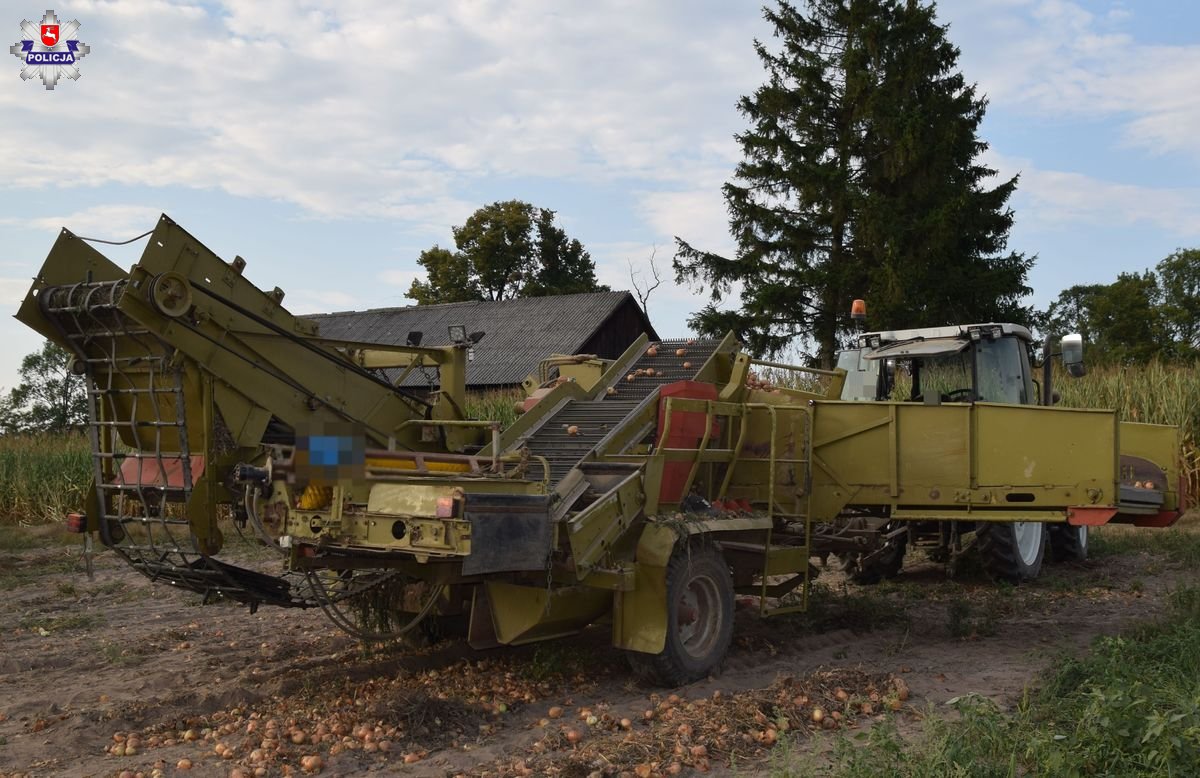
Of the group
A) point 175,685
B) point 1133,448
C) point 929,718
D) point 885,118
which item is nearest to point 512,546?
point 929,718

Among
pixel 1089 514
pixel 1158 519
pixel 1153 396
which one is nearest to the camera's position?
pixel 1089 514

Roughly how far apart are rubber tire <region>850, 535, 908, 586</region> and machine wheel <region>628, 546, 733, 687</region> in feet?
15.1

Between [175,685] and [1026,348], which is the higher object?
[1026,348]

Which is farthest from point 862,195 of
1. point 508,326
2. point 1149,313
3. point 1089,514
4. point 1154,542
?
point 1149,313

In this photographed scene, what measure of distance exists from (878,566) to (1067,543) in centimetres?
265

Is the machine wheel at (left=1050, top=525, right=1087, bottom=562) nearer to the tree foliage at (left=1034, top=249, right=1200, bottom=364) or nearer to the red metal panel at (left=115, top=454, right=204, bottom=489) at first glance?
the red metal panel at (left=115, top=454, right=204, bottom=489)

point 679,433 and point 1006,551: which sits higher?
point 679,433

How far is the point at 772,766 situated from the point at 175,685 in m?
4.53

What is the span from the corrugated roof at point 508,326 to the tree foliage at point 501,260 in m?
13.0

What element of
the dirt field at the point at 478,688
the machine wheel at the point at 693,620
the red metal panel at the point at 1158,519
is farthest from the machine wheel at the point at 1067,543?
the machine wheel at the point at 693,620

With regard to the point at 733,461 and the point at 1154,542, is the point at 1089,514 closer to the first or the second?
the point at 733,461

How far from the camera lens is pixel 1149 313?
177ft

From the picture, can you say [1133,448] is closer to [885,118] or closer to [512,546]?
[512,546]

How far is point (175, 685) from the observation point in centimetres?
775
